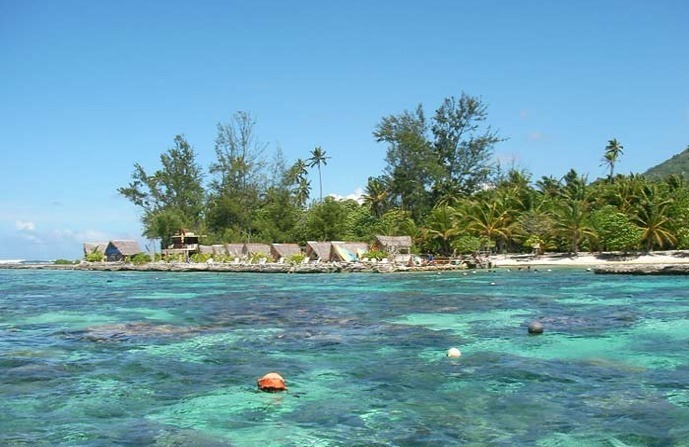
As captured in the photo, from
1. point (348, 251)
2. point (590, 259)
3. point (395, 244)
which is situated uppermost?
point (395, 244)

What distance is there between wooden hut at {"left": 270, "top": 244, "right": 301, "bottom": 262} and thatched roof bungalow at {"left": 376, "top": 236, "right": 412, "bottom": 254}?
910cm

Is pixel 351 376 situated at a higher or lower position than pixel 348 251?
lower

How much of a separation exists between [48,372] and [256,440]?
6298mm

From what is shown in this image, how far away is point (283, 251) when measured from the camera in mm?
62719

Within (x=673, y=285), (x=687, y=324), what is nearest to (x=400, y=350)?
(x=687, y=324)

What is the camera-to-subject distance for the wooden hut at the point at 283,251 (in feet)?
204

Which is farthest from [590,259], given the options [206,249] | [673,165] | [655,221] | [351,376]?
[673,165]

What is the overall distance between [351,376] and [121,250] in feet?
214

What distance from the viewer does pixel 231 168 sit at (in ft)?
259

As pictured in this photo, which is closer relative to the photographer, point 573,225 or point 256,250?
point 573,225

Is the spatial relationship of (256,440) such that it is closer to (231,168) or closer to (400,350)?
(400,350)

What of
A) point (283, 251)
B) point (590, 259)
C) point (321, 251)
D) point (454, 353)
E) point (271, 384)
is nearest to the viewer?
point (271, 384)

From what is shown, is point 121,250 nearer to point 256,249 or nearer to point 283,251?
point 256,249

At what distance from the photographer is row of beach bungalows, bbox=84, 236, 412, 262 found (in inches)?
2320
